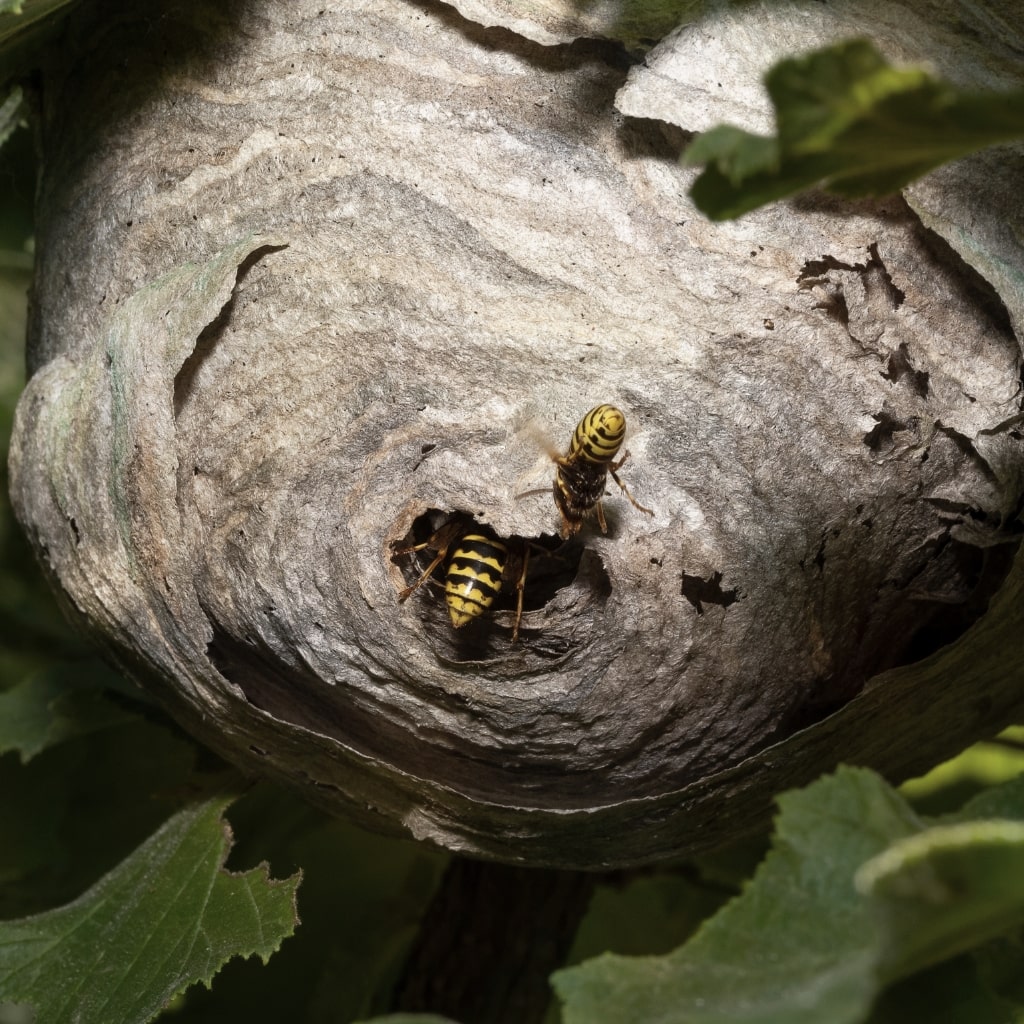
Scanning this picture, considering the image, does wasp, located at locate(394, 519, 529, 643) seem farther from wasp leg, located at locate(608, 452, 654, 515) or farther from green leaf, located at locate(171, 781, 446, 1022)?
green leaf, located at locate(171, 781, 446, 1022)

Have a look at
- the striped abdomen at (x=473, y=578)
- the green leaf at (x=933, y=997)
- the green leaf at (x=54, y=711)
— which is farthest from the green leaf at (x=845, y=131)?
the green leaf at (x=54, y=711)

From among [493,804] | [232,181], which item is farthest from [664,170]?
[493,804]

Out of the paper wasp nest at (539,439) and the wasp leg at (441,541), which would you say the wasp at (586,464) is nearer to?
the paper wasp nest at (539,439)

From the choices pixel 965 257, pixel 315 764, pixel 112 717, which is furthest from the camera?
pixel 112 717

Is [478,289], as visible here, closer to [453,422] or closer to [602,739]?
[453,422]

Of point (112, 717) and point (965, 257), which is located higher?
point (965, 257)
